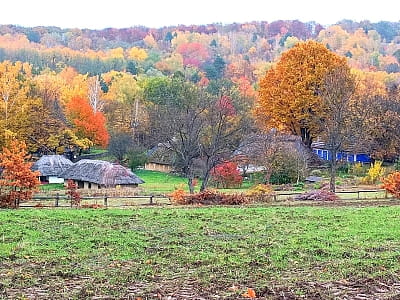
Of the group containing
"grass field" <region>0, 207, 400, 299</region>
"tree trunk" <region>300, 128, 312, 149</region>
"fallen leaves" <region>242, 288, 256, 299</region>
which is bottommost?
"fallen leaves" <region>242, 288, 256, 299</region>

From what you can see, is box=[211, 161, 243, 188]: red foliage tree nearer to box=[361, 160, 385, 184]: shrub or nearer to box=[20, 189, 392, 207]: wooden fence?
box=[361, 160, 385, 184]: shrub

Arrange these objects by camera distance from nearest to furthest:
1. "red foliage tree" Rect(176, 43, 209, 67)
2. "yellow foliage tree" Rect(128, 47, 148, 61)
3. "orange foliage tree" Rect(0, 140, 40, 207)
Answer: "orange foliage tree" Rect(0, 140, 40, 207), "yellow foliage tree" Rect(128, 47, 148, 61), "red foliage tree" Rect(176, 43, 209, 67)

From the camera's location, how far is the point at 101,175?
151 feet

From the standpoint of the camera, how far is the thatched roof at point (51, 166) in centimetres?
5112

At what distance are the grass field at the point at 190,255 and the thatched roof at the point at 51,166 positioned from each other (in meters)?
33.9

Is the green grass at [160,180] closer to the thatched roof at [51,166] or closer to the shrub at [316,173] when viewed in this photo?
the thatched roof at [51,166]

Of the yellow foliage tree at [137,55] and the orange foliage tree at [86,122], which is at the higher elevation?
the yellow foliage tree at [137,55]

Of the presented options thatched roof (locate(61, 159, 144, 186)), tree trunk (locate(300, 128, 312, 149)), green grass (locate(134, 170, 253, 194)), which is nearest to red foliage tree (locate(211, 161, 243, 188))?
green grass (locate(134, 170, 253, 194))

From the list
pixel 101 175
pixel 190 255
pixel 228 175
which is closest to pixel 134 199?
pixel 228 175

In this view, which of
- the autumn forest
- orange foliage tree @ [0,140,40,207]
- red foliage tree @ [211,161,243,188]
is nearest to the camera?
orange foliage tree @ [0,140,40,207]

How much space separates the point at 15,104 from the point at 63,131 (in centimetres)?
513

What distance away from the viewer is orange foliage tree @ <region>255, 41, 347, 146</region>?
49.5 metres

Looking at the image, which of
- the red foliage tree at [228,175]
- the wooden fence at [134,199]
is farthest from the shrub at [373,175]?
the red foliage tree at [228,175]

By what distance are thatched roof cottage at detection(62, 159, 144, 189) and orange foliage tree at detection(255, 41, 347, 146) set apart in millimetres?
13284
